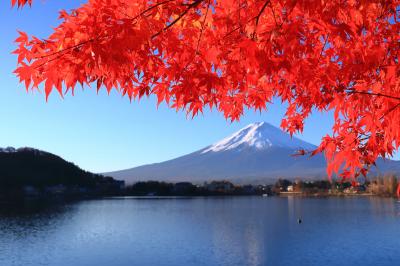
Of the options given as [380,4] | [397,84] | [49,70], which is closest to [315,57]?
[380,4]

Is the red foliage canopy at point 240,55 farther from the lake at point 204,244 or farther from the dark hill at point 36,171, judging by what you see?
the dark hill at point 36,171

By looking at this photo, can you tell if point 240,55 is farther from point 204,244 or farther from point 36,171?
point 36,171

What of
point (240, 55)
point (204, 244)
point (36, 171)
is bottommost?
point (204, 244)

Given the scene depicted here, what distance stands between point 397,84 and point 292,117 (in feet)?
10.6

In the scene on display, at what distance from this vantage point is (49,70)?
300 centimetres

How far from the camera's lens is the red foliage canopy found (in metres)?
2.98

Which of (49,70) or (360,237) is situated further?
(360,237)

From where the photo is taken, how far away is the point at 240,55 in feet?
11.3

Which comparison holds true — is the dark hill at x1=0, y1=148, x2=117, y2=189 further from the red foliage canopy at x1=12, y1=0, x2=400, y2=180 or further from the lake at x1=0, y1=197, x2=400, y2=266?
the red foliage canopy at x1=12, y1=0, x2=400, y2=180

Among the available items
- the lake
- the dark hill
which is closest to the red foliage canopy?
the lake

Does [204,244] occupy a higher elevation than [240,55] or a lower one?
lower

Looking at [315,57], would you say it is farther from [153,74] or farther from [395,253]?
[395,253]

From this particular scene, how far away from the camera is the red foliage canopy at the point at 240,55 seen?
2982mm

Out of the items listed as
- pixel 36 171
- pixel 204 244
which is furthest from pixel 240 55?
pixel 36 171
